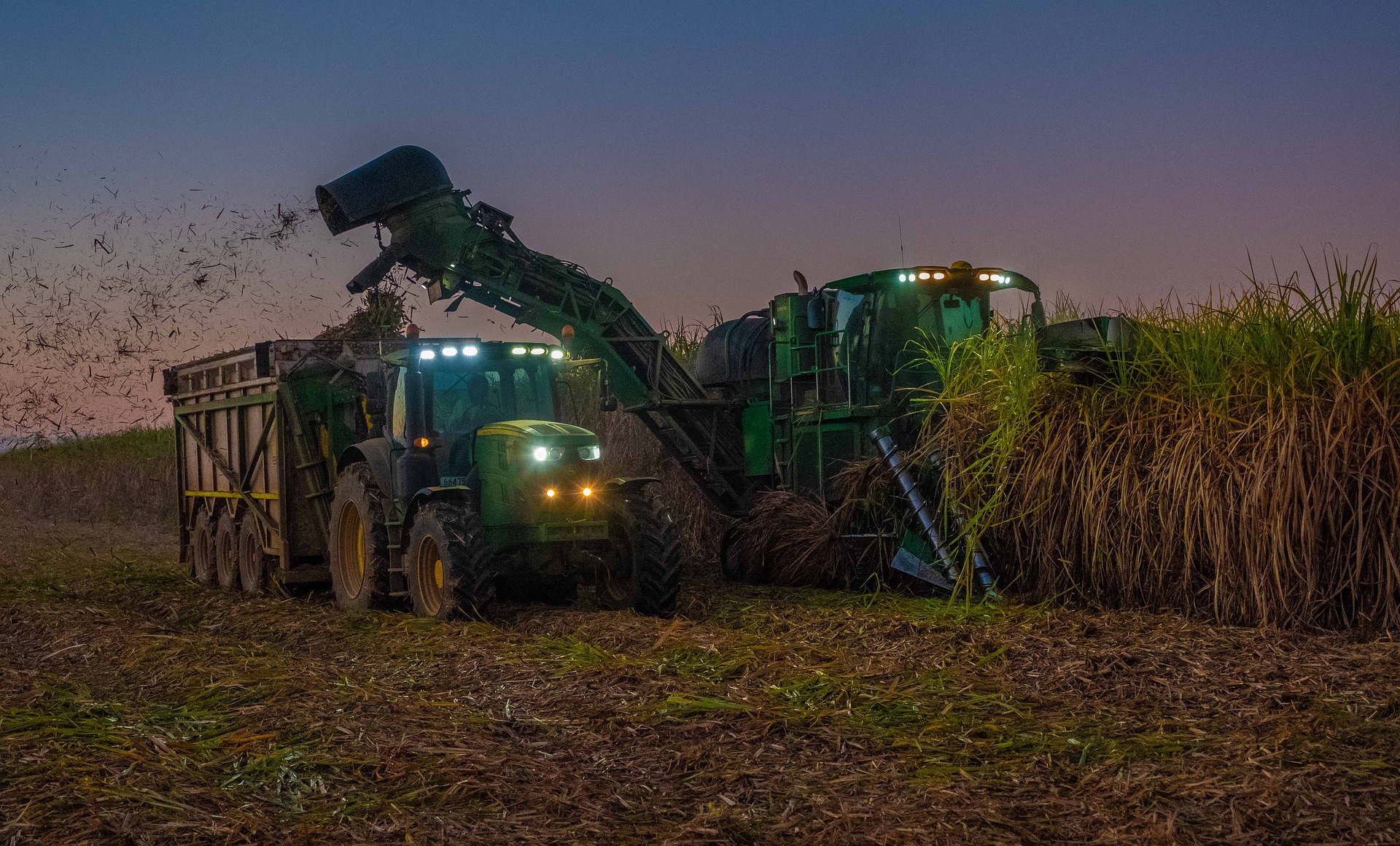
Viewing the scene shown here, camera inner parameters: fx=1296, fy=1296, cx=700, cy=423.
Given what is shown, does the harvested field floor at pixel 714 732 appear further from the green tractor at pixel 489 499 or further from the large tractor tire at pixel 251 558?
the large tractor tire at pixel 251 558

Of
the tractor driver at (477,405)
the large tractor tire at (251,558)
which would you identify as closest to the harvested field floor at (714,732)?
the tractor driver at (477,405)

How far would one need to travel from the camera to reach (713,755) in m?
5.44

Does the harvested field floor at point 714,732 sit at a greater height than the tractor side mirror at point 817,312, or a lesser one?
lesser

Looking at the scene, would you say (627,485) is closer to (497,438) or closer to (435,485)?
(497,438)

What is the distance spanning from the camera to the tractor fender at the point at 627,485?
31.9 feet

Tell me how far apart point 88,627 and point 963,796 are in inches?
282

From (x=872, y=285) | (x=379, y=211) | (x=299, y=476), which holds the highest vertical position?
(x=379, y=211)

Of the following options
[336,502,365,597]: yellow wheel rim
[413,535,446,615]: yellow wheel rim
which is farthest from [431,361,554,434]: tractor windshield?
[336,502,365,597]: yellow wheel rim

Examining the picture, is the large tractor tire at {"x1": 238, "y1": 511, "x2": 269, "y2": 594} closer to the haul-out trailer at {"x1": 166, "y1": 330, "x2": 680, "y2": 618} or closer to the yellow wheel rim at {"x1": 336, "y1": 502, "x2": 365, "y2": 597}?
the haul-out trailer at {"x1": 166, "y1": 330, "x2": 680, "y2": 618}

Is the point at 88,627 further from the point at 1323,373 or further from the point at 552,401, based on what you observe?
the point at 1323,373

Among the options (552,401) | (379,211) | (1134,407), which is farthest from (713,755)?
(379,211)

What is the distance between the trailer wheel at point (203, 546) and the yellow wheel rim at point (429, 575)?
5.44 m

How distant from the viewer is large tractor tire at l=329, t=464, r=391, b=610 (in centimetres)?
1020

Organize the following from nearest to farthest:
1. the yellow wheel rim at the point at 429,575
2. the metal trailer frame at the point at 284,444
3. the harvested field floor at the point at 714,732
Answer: the harvested field floor at the point at 714,732 < the yellow wheel rim at the point at 429,575 < the metal trailer frame at the point at 284,444
